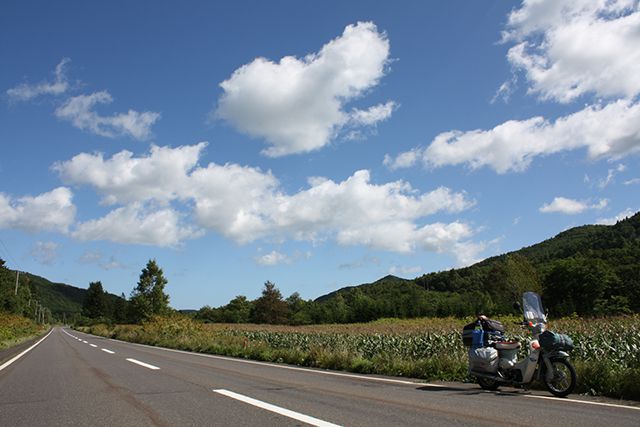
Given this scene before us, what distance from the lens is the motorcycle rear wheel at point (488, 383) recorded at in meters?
8.02

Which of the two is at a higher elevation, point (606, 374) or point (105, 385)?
point (606, 374)

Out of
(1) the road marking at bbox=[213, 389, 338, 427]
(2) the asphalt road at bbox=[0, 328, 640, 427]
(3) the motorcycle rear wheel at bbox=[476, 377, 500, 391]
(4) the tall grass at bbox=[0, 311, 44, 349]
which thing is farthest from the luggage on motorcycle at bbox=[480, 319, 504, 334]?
(4) the tall grass at bbox=[0, 311, 44, 349]

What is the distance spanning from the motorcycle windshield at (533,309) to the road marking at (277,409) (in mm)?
4685

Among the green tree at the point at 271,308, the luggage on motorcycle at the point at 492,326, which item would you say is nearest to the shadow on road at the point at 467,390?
the luggage on motorcycle at the point at 492,326

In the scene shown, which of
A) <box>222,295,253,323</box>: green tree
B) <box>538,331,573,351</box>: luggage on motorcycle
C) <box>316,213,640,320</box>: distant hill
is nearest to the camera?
<box>538,331,573,351</box>: luggage on motorcycle

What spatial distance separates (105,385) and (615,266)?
9405cm

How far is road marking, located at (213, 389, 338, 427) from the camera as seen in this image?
5.10 m

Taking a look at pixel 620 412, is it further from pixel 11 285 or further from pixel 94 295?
pixel 94 295

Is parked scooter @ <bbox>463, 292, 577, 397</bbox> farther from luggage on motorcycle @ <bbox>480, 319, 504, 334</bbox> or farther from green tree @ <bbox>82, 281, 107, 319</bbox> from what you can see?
green tree @ <bbox>82, 281, 107, 319</bbox>

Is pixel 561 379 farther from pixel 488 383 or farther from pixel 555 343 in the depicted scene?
pixel 488 383

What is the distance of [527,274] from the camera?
2788 inches

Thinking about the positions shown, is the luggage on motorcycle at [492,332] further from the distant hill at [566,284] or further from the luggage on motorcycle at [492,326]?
the distant hill at [566,284]

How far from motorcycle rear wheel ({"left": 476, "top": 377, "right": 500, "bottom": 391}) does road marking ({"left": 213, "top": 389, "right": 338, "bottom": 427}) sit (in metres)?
4.11

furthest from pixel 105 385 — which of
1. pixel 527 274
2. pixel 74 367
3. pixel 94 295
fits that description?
pixel 94 295
